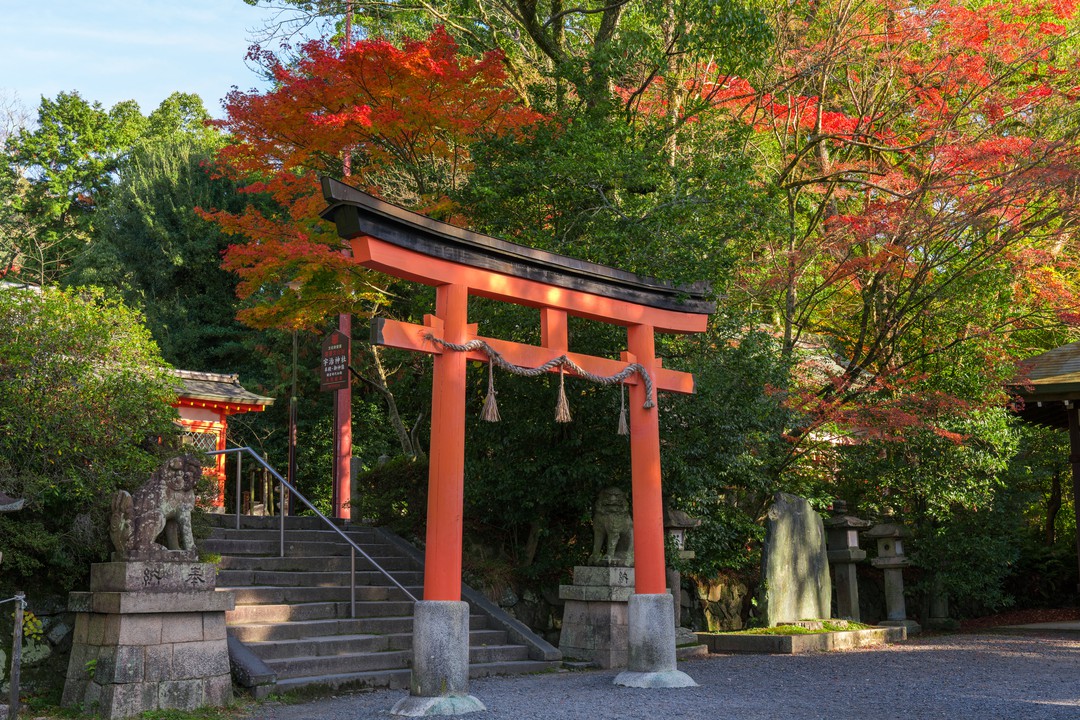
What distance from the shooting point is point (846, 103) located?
16.9 meters

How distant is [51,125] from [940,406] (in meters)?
24.7

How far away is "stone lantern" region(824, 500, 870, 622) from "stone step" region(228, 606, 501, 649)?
19.7ft

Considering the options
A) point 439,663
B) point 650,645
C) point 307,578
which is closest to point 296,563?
point 307,578

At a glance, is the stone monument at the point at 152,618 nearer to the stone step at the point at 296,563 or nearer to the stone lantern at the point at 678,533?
the stone step at the point at 296,563

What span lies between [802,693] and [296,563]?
5.22 meters

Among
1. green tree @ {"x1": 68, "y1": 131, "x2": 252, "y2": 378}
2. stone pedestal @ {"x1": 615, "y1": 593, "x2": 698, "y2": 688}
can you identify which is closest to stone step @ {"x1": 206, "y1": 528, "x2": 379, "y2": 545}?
stone pedestal @ {"x1": 615, "y1": 593, "x2": 698, "y2": 688}

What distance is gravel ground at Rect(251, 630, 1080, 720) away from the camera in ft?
21.8

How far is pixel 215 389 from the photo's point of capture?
55.4 feet

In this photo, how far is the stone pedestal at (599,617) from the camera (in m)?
9.61

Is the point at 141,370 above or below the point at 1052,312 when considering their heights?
below

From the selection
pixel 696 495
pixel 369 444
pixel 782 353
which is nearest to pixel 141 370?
pixel 696 495

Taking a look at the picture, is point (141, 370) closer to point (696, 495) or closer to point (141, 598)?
point (141, 598)

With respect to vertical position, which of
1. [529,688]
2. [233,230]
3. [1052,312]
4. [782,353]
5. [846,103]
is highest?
[846,103]

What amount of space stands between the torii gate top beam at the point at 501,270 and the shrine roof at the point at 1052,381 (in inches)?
250
